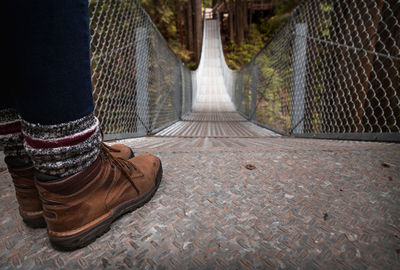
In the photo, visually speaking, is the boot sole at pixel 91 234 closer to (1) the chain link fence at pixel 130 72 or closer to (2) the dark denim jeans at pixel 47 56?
(2) the dark denim jeans at pixel 47 56

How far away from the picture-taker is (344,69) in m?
1.99

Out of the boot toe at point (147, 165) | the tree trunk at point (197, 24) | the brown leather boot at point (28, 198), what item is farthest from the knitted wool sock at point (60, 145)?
the tree trunk at point (197, 24)

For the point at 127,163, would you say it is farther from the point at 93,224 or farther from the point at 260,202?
the point at 260,202

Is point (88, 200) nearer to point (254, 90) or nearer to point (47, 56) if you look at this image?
point (47, 56)

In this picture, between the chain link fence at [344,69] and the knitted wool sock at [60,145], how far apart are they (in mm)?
1652

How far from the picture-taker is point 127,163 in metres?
0.67

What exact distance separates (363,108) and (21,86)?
90.7 inches

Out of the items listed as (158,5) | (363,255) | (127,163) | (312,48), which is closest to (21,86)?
(127,163)

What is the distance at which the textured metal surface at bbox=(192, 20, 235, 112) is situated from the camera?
7.96 metres

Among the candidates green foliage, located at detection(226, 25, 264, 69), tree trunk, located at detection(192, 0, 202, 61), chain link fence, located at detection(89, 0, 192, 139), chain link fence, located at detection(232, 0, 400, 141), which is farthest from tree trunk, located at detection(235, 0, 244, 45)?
chain link fence, located at detection(89, 0, 192, 139)

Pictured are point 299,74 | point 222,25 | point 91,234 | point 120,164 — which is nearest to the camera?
point 91,234

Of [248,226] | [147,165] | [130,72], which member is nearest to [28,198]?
[147,165]

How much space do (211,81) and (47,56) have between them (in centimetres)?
1202

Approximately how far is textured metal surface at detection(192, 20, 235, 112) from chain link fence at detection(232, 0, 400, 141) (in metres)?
4.59
